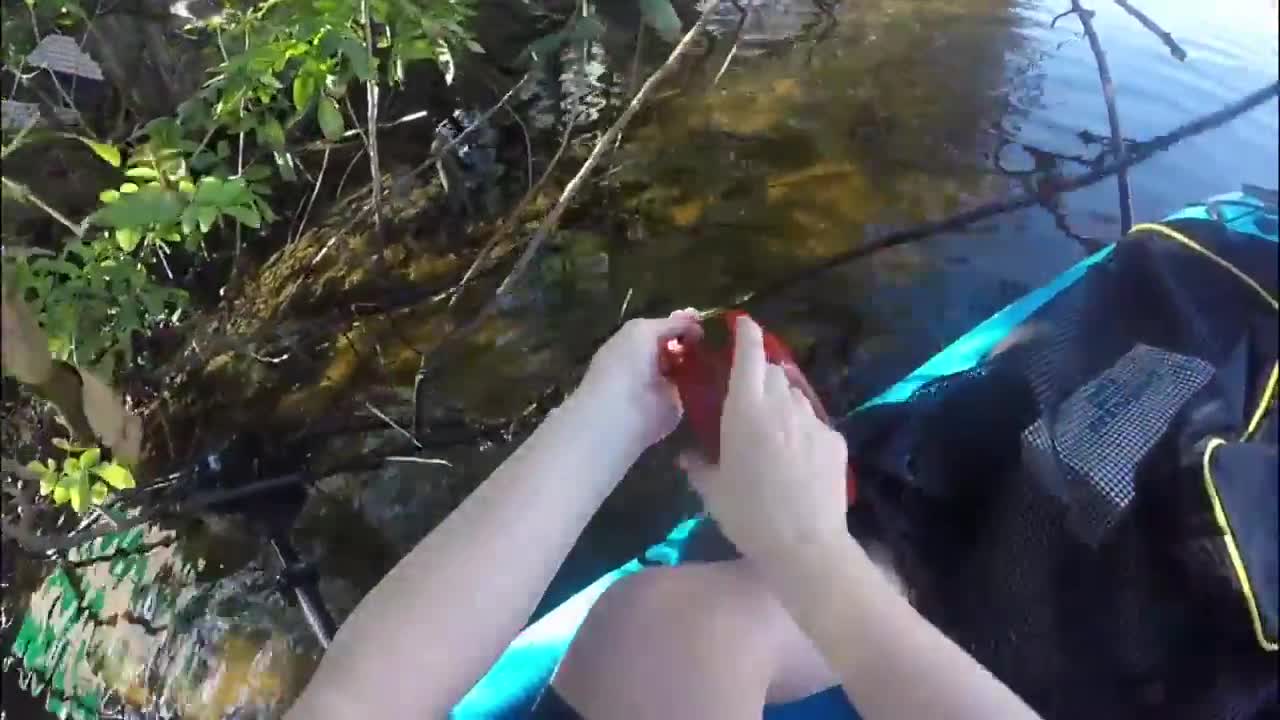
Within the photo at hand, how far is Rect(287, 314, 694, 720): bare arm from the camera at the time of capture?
31cm

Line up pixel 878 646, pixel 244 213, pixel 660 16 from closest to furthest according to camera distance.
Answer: pixel 878 646 → pixel 244 213 → pixel 660 16

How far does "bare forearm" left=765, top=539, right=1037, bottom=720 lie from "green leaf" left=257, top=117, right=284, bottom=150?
0.32 metres

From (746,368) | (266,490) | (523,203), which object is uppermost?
(746,368)

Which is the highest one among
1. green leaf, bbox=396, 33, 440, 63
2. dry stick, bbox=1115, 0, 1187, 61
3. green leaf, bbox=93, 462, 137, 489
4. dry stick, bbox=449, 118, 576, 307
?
dry stick, bbox=1115, 0, 1187, 61

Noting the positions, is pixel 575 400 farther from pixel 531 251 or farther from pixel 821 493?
pixel 531 251

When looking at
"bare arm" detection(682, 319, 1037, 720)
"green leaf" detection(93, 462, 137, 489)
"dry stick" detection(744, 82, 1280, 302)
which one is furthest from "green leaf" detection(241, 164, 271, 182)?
"dry stick" detection(744, 82, 1280, 302)

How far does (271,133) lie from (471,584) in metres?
0.26

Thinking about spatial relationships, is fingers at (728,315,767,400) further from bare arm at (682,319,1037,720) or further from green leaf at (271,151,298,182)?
green leaf at (271,151,298,182)

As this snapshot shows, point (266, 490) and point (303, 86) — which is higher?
point (303, 86)

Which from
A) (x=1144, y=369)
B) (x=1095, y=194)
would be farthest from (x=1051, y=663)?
(x=1095, y=194)

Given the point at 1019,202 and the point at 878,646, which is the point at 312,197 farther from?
the point at 1019,202

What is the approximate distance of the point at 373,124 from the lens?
530 millimetres

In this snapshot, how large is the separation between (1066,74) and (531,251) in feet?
1.32

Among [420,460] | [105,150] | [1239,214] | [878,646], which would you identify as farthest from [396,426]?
[1239,214]
